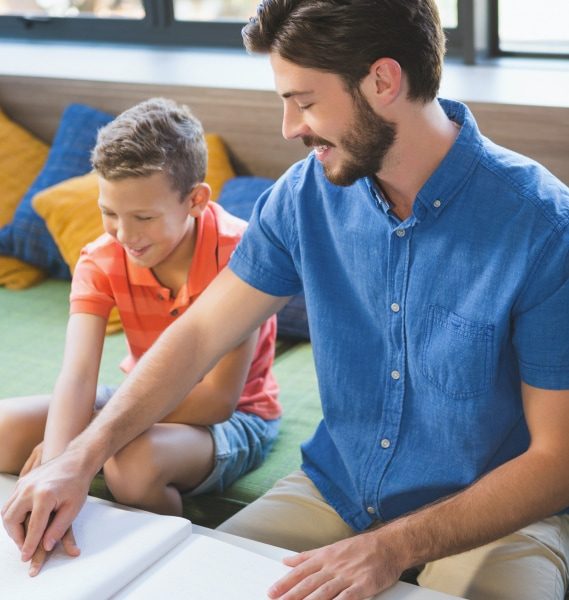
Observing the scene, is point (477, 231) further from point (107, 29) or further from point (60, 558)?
point (107, 29)

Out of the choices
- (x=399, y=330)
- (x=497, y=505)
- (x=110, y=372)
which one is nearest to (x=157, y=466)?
(x=399, y=330)

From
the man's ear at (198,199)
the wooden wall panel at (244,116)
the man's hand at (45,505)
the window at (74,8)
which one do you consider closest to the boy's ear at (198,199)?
the man's ear at (198,199)

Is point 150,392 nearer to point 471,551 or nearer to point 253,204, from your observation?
point 471,551

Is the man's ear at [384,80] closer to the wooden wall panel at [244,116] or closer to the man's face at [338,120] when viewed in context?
the man's face at [338,120]

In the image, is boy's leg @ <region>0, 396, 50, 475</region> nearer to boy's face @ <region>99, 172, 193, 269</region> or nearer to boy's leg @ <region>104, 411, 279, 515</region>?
boy's leg @ <region>104, 411, 279, 515</region>

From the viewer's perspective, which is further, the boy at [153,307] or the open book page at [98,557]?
the boy at [153,307]

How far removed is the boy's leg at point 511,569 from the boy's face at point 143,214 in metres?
0.69

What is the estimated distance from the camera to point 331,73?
1328 millimetres

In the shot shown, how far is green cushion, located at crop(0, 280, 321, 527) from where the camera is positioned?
1854mm

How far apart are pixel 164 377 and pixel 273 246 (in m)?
0.25

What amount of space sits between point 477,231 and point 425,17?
281 millimetres

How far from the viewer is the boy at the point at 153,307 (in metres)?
1.61

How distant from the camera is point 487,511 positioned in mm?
1271

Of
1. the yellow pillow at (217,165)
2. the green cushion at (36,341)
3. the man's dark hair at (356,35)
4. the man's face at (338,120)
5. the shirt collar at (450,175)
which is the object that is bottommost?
the green cushion at (36,341)
